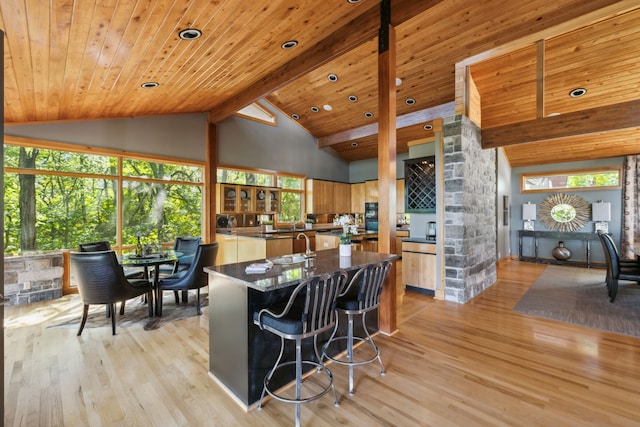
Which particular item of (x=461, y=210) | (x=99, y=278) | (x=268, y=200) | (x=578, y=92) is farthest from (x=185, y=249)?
(x=578, y=92)

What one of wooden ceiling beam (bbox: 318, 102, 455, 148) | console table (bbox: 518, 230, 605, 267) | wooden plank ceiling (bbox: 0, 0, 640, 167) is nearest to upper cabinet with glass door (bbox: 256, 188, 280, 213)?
wooden plank ceiling (bbox: 0, 0, 640, 167)

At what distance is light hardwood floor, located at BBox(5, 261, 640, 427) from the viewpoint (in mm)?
1931

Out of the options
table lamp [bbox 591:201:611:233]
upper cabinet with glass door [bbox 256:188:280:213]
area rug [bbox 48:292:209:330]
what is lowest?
area rug [bbox 48:292:209:330]

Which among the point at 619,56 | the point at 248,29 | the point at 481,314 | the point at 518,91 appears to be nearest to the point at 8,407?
the point at 248,29

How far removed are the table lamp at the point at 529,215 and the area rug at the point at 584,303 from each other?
7.10 ft

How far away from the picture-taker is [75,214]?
487 centimetres

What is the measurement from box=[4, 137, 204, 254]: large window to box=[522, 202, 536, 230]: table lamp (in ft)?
27.3

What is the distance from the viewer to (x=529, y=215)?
7902 mm

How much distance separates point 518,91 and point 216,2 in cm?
529

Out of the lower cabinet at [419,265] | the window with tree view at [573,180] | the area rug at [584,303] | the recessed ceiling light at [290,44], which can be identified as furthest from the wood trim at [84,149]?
the window with tree view at [573,180]

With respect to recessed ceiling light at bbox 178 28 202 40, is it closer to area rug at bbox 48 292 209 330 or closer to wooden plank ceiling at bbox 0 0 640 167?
wooden plank ceiling at bbox 0 0 640 167

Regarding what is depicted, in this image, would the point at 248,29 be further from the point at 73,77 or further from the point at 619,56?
the point at 619,56

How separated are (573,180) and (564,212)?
839 mm

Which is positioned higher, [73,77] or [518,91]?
[518,91]
